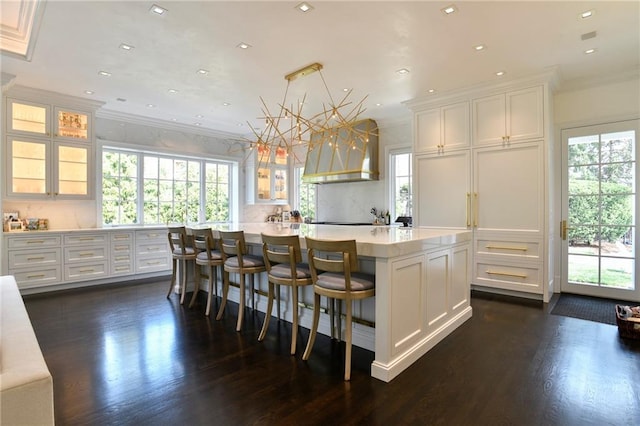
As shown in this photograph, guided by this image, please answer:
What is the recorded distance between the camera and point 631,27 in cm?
295

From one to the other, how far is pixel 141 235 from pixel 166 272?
2.54 feet

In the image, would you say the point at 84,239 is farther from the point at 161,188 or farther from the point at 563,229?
the point at 563,229

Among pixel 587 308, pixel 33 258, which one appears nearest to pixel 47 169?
pixel 33 258

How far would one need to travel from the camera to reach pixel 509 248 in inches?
165

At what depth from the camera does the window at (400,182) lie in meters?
5.95

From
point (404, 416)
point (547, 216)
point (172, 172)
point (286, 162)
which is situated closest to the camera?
point (404, 416)

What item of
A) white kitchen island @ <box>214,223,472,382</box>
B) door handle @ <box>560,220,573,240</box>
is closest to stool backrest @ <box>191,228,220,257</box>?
white kitchen island @ <box>214,223,472,382</box>

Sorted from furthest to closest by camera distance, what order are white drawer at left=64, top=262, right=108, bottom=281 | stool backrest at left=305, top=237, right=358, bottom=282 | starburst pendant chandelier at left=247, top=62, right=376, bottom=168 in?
white drawer at left=64, top=262, right=108, bottom=281, starburst pendant chandelier at left=247, top=62, right=376, bottom=168, stool backrest at left=305, top=237, right=358, bottom=282

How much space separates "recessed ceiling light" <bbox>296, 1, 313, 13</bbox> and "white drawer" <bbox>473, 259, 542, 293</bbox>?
369 cm

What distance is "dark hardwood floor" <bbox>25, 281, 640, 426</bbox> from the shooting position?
5.88ft

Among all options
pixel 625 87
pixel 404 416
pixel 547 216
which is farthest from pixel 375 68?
pixel 404 416

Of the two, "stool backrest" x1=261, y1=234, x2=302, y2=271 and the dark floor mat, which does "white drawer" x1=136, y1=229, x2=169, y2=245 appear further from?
the dark floor mat

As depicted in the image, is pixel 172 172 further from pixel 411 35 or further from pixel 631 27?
pixel 631 27

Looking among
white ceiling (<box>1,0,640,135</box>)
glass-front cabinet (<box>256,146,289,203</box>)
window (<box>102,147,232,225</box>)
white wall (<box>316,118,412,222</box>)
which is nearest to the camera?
white ceiling (<box>1,0,640,135</box>)
